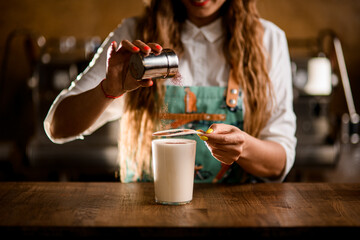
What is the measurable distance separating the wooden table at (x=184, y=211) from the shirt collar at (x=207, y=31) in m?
0.68

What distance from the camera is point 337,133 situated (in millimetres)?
4184

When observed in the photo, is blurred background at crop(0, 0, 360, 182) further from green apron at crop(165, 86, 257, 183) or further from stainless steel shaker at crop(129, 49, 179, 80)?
stainless steel shaker at crop(129, 49, 179, 80)

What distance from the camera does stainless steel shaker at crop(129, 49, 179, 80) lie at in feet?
3.94

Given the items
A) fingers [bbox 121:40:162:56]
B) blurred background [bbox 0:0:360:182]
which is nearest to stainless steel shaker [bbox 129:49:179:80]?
fingers [bbox 121:40:162:56]

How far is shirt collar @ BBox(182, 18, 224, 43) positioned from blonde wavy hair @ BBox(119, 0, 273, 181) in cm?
4

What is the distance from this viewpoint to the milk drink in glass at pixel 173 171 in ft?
4.10

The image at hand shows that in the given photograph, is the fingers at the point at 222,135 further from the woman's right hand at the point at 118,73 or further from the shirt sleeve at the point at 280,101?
the shirt sleeve at the point at 280,101

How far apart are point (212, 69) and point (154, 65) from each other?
67 cm

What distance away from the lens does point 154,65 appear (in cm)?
121

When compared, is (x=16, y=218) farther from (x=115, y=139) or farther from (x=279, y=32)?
(x=115, y=139)

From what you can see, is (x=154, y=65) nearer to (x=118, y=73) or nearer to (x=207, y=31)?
(x=118, y=73)

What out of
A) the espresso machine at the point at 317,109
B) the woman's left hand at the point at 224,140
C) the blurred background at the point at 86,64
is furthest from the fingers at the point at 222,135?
the espresso machine at the point at 317,109

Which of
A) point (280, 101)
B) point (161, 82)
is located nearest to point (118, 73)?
point (161, 82)

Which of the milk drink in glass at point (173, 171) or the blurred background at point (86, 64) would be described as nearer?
the milk drink in glass at point (173, 171)
